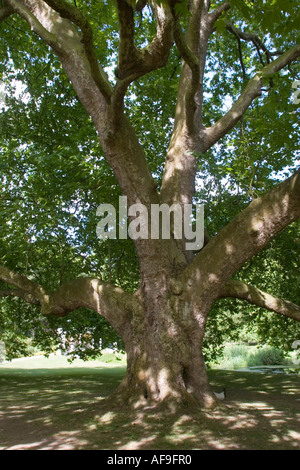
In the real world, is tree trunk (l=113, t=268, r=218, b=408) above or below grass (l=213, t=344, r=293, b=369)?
above

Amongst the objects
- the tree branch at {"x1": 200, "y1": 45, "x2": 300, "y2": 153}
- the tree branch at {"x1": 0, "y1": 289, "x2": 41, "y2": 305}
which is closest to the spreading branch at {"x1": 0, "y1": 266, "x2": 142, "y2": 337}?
the tree branch at {"x1": 0, "y1": 289, "x2": 41, "y2": 305}

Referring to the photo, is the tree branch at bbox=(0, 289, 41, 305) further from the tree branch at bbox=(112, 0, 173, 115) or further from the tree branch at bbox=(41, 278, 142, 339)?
the tree branch at bbox=(112, 0, 173, 115)

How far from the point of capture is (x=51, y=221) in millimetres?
8727

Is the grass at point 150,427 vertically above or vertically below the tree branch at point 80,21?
below

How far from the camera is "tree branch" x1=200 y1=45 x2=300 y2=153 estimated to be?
8.14 metres

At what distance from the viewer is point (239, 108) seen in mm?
8297

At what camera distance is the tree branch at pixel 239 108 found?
26.7 feet

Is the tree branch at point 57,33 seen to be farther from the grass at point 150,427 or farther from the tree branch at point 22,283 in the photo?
the grass at point 150,427

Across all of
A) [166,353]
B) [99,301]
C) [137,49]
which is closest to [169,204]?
[99,301]

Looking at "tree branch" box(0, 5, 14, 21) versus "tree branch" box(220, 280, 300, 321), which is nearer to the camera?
"tree branch" box(220, 280, 300, 321)

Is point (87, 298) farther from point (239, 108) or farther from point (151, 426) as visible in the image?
point (239, 108)

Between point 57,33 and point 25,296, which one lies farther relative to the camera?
point 25,296

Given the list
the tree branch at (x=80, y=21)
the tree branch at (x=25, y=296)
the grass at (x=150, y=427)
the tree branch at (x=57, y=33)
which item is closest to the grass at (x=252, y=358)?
the grass at (x=150, y=427)
